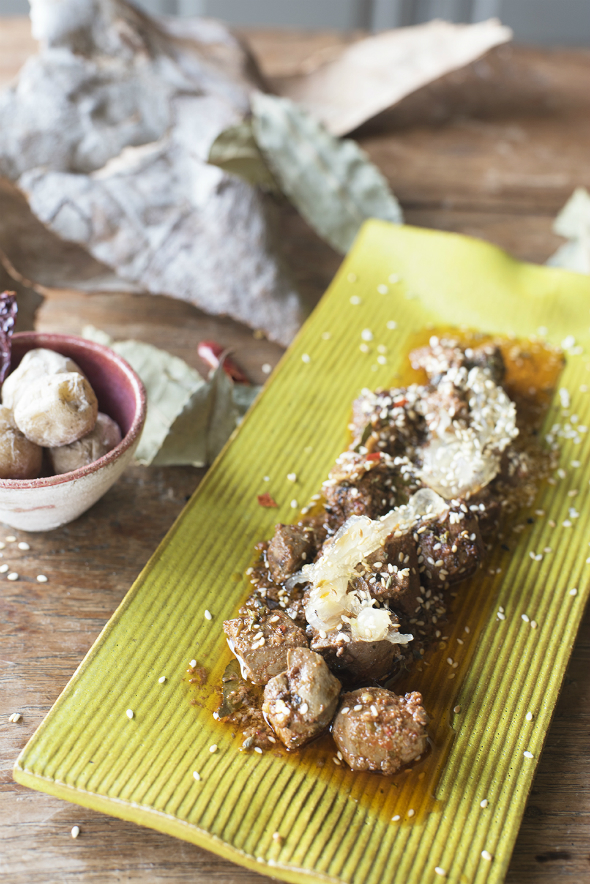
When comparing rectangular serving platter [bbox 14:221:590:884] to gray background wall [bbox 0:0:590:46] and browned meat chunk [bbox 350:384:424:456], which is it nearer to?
browned meat chunk [bbox 350:384:424:456]

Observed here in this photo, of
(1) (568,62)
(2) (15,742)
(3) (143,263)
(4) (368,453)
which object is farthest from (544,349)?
(1) (568,62)

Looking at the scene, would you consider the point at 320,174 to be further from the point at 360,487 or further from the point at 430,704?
the point at 430,704

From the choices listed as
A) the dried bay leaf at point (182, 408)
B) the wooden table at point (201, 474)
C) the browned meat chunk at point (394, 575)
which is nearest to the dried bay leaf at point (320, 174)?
the wooden table at point (201, 474)

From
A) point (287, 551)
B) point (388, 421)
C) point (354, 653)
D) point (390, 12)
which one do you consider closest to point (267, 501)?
point (287, 551)

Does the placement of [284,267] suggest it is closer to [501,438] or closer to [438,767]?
[501,438]

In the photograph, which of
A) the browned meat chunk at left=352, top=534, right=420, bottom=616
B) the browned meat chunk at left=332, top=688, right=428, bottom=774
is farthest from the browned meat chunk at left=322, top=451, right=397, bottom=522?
the browned meat chunk at left=332, top=688, right=428, bottom=774

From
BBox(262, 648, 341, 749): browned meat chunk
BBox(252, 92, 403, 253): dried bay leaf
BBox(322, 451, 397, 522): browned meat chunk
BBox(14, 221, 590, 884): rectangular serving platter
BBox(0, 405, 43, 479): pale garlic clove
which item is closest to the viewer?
BBox(14, 221, 590, 884): rectangular serving platter

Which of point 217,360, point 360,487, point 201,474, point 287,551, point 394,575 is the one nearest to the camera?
point 394,575
